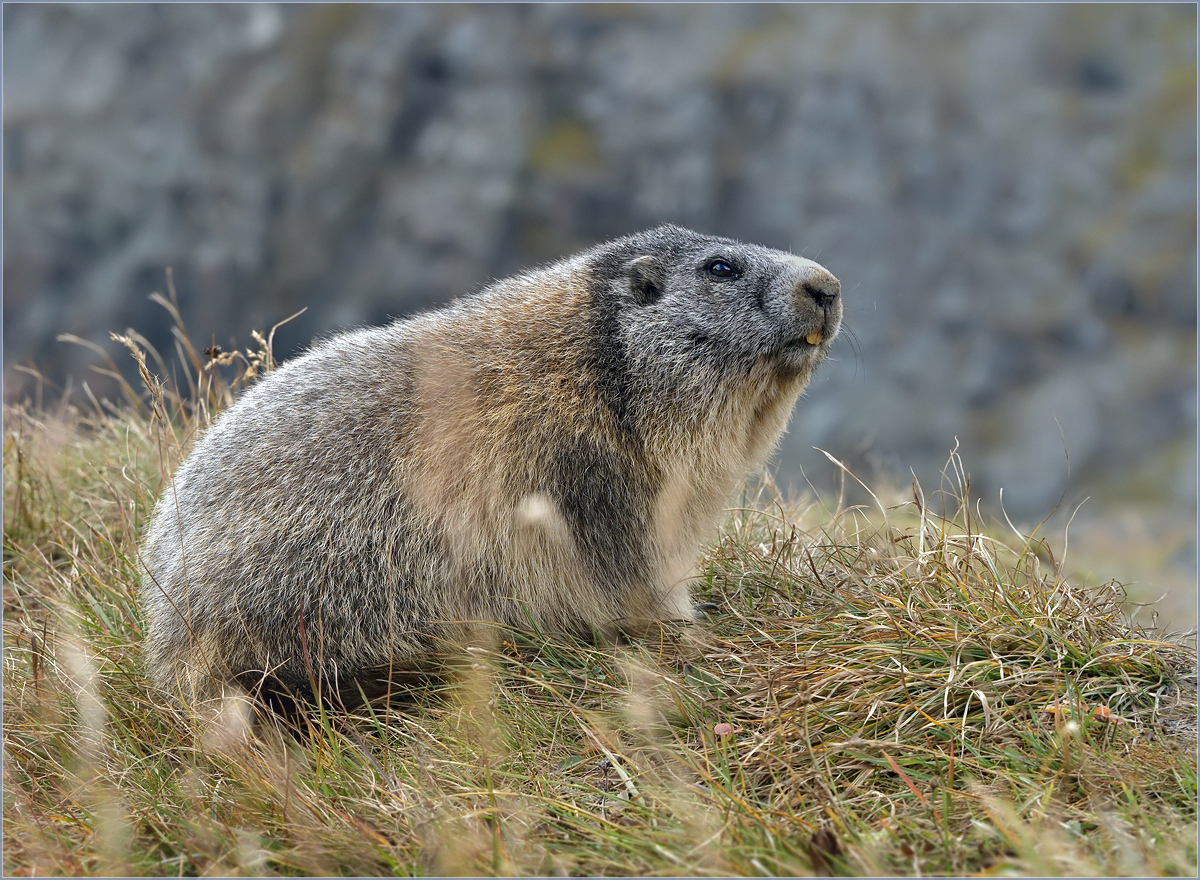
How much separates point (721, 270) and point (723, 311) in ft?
1.03

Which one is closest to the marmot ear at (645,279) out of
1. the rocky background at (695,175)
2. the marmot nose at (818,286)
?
the marmot nose at (818,286)

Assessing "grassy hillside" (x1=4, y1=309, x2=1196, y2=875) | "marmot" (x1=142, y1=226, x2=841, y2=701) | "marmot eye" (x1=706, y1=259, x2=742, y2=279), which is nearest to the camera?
"grassy hillside" (x1=4, y1=309, x2=1196, y2=875)

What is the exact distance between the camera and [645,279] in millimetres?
5973

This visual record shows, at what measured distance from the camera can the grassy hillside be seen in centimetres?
368

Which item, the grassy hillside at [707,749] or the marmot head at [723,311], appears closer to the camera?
the grassy hillside at [707,749]

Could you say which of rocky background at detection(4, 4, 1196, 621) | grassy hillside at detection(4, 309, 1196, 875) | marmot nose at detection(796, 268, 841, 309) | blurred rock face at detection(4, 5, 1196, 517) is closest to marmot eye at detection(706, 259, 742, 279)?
marmot nose at detection(796, 268, 841, 309)

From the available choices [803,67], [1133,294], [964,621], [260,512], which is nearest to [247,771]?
[260,512]

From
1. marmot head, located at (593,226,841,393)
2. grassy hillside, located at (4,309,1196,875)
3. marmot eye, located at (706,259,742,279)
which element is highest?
marmot eye, located at (706,259,742,279)

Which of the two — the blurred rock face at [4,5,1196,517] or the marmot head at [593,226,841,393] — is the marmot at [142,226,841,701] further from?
the blurred rock face at [4,5,1196,517]

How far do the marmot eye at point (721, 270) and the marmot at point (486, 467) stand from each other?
0.01m

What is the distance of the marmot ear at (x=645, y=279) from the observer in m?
5.97

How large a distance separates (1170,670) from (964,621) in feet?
3.05

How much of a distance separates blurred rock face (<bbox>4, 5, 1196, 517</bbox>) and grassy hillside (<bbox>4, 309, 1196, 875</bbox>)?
1555 inches

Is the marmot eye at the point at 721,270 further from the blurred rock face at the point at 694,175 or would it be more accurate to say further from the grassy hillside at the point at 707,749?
the blurred rock face at the point at 694,175
